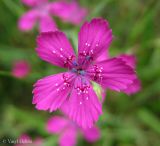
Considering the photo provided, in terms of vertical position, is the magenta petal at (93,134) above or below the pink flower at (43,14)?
below

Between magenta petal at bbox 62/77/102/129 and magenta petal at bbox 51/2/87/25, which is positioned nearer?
magenta petal at bbox 62/77/102/129

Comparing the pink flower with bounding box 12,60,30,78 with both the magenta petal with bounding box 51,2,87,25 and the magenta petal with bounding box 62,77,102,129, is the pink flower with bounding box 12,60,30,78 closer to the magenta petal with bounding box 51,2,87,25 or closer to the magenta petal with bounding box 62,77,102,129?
the magenta petal with bounding box 51,2,87,25

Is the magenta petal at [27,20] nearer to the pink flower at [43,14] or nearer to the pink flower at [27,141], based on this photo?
the pink flower at [43,14]

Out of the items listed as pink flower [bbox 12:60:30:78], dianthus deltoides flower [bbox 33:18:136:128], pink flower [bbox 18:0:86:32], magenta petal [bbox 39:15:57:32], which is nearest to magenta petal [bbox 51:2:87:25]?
pink flower [bbox 18:0:86:32]

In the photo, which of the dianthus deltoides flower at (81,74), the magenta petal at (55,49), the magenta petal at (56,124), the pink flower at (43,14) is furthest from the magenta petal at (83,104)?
the magenta petal at (56,124)

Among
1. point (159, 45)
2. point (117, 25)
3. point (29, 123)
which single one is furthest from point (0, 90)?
point (159, 45)

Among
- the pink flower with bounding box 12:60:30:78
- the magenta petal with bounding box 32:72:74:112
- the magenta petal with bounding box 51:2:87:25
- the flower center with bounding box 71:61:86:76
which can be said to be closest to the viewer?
the magenta petal with bounding box 32:72:74:112

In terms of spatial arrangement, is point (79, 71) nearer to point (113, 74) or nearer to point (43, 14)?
point (113, 74)
